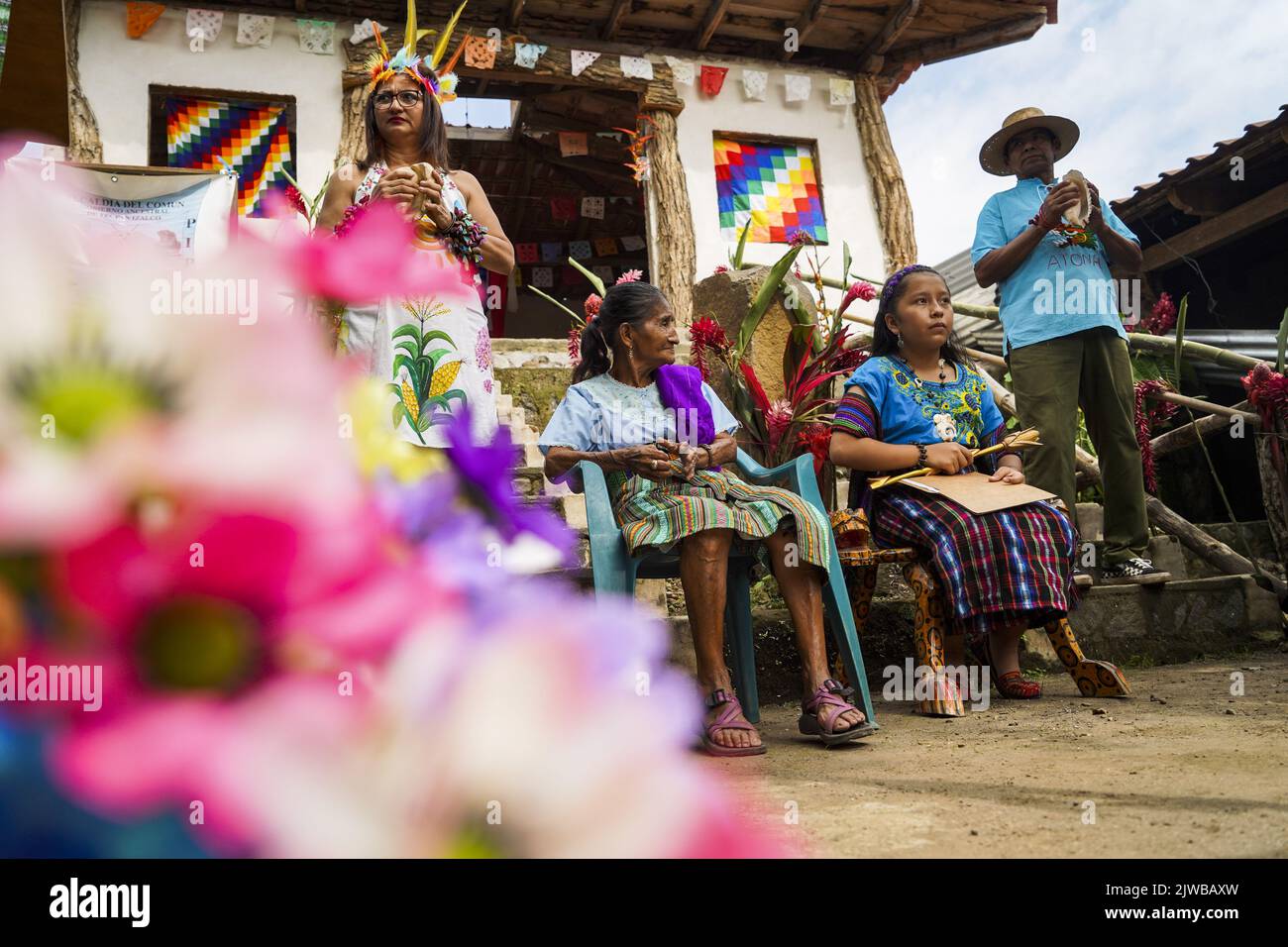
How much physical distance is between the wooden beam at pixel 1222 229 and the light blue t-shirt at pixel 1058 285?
2608mm

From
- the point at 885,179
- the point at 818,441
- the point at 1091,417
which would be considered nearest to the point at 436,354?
the point at 818,441

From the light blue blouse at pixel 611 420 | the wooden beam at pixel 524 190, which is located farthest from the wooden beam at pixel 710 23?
the light blue blouse at pixel 611 420

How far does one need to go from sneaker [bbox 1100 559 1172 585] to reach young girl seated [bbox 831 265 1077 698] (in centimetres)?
84

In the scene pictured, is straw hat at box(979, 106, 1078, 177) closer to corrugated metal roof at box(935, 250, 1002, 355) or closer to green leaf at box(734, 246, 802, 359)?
green leaf at box(734, 246, 802, 359)

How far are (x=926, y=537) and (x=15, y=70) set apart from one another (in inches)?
93.4

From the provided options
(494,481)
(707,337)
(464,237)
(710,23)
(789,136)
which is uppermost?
(710,23)

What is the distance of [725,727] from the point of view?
2.23m

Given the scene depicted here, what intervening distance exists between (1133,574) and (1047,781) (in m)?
2.24

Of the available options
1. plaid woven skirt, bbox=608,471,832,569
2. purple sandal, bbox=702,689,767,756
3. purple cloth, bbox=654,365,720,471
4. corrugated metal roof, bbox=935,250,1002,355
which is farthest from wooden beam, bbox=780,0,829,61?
purple sandal, bbox=702,689,767,756

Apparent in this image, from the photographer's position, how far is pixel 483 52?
22.4ft

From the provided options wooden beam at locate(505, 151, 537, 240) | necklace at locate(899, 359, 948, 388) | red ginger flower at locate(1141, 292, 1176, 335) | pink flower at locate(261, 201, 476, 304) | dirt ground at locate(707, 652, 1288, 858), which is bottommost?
dirt ground at locate(707, 652, 1288, 858)

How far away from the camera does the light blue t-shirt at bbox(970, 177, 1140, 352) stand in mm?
3570

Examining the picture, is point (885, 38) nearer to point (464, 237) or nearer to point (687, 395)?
point (687, 395)

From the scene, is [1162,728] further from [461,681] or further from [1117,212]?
[1117,212]
